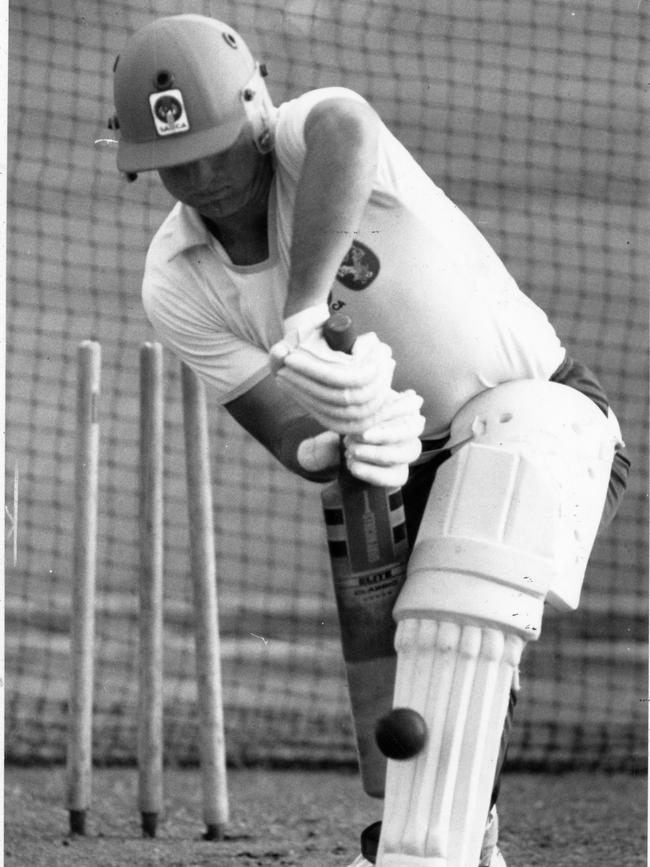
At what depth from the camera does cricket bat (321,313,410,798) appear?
1895mm

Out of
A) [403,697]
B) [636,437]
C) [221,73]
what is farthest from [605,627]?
[221,73]

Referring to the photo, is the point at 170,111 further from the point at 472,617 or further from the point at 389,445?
the point at 472,617

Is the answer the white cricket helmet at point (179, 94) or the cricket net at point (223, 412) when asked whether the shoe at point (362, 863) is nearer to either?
the cricket net at point (223, 412)

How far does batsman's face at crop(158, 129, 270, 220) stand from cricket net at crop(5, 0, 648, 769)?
83 centimetres

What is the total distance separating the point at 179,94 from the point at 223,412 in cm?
322

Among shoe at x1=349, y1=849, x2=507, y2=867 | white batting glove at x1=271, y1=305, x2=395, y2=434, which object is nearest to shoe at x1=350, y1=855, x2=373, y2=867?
shoe at x1=349, y1=849, x2=507, y2=867

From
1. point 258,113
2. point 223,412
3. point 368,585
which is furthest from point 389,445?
point 223,412

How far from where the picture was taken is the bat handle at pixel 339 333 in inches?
66.2

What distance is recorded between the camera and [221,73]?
5.99 feet

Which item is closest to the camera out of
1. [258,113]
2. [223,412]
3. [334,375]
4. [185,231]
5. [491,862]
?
[334,375]

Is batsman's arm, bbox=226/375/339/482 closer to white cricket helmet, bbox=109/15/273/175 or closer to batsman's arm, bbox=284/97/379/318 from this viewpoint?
batsman's arm, bbox=284/97/379/318

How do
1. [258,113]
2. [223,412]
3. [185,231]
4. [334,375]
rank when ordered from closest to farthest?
[334,375] < [258,113] < [185,231] < [223,412]

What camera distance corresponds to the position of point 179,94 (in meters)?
1.81

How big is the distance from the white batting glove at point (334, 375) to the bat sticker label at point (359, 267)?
0.72 ft
